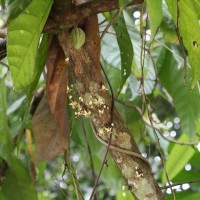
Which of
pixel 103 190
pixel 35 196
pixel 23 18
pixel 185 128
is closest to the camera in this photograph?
pixel 23 18

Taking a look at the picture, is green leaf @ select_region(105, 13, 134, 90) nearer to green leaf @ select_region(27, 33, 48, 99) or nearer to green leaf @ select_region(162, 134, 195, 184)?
green leaf @ select_region(27, 33, 48, 99)

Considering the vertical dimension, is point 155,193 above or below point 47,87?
below

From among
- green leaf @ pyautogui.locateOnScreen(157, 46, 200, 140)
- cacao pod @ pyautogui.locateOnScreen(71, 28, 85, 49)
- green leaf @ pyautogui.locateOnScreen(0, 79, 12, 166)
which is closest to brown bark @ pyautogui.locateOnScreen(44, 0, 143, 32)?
cacao pod @ pyautogui.locateOnScreen(71, 28, 85, 49)

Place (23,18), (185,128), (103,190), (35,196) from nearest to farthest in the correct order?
(23,18), (35,196), (185,128), (103,190)

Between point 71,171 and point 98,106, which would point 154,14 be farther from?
point 71,171

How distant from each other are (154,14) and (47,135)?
1.13ft

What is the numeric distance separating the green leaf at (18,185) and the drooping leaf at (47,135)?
3 centimetres

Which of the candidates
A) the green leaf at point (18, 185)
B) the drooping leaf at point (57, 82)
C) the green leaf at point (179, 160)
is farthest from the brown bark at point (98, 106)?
the green leaf at point (179, 160)

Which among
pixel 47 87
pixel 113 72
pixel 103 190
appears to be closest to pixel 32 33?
pixel 47 87

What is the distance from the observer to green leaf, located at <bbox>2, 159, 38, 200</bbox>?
2.28 ft

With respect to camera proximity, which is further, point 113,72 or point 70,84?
point 113,72

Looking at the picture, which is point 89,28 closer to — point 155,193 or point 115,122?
point 115,122

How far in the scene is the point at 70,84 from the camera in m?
0.73

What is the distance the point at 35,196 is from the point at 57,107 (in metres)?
0.13
